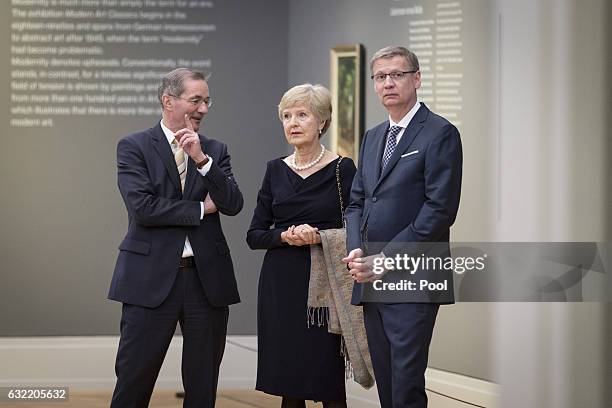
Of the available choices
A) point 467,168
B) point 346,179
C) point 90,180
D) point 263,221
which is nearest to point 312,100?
point 346,179

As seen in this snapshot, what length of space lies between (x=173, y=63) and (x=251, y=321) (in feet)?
5.11

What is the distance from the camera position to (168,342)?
13.2ft

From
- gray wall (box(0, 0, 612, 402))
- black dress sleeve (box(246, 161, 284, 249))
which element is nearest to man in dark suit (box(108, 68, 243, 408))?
black dress sleeve (box(246, 161, 284, 249))

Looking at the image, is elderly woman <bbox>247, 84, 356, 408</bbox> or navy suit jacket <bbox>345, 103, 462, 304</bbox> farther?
elderly woman <bbox>247, 84, 356, 408</bbox>

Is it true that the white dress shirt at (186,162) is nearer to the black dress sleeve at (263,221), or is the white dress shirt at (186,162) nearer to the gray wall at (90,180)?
the black dress sleeve at (263,221)

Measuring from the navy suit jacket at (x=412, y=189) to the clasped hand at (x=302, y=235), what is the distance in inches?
13.8

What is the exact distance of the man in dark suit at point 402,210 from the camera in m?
3.55

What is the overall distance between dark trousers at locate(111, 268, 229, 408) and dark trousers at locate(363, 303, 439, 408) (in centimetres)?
75

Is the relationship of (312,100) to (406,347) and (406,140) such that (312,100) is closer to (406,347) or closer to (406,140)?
(406,140)

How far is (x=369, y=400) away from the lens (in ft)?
17.3

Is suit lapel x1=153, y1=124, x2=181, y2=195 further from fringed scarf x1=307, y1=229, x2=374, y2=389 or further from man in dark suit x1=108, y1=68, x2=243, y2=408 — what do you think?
fringed scarf x1=307, y1=229, x2=374, y2=389

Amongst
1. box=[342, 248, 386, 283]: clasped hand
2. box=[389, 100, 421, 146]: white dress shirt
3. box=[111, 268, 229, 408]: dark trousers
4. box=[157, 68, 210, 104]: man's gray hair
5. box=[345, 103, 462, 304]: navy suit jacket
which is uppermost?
box=[157, 68, 210, 104]: man's gray hair

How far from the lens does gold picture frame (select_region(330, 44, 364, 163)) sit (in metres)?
5.39

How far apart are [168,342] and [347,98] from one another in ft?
6.40
